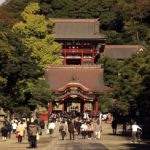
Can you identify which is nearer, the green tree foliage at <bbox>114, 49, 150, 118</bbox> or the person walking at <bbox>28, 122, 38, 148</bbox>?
the person walking at <bbox>28, 122, 38, 148</bbox>

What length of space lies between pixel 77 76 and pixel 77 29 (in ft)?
46.6

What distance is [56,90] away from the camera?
60.6 m

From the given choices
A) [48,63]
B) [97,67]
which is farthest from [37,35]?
[97,67]

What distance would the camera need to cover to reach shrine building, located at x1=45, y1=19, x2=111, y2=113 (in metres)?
61.1

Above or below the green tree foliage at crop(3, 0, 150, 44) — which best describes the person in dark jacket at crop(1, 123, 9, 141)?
below

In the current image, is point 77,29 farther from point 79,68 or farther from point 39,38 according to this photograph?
point 39,38

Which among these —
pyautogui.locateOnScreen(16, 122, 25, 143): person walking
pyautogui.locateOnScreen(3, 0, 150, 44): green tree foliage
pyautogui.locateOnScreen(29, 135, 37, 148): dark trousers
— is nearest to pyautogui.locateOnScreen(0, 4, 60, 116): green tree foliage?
pyautogui.locateOnScreen(16, 122, 25, 143): person walking

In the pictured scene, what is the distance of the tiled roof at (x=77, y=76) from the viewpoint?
6359 cm

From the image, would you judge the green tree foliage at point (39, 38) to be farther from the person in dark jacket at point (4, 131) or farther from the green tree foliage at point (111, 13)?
the person in dark jacket at point (4, 131)

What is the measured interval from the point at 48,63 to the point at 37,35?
3373 mm

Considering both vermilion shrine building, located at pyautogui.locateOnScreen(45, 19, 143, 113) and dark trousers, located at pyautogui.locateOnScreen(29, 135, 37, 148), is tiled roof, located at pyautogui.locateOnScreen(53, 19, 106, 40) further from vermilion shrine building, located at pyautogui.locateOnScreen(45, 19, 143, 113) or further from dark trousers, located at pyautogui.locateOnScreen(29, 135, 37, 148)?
dark trousers, located at pyautogui.locateOnScreen(29, 135, 37, 148)

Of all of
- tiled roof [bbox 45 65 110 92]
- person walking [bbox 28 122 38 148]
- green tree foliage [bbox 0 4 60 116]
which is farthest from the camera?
tiled roof [bbox 45 65 110 92]

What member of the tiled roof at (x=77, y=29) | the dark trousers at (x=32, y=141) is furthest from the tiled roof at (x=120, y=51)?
the dark trousers at (x=32, y=141)

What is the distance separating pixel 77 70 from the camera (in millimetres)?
67750
